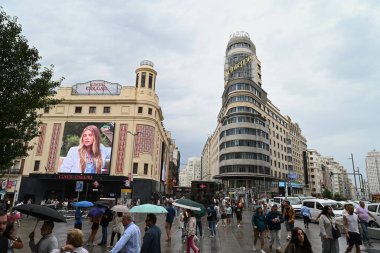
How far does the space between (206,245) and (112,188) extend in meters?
34.6

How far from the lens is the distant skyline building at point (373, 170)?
17962 centimetres

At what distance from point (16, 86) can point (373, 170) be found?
715 feet

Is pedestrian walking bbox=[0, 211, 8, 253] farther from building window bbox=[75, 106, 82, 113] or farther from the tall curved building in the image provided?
the tall curved building

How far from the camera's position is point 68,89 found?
4903 centimetres

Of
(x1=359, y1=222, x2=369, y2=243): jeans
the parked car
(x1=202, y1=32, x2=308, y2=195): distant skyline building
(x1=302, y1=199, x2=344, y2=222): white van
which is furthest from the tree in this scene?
(x1=202, y1=32, x2=308, y2=195): distant skyline building

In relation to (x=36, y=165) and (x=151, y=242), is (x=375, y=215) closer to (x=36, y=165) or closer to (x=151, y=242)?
(x=151, y=242)

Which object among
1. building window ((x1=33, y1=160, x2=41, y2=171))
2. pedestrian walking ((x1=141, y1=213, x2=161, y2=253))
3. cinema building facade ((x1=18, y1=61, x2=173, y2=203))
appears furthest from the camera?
building window ((x1=33, y1=160, x2=41, y2=171))

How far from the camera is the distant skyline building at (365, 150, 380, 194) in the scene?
180 metres

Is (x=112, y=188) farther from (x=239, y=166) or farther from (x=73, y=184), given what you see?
(x=239, y=166)

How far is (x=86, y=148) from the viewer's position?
146ft

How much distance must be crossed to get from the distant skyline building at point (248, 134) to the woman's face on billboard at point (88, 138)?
30777mm

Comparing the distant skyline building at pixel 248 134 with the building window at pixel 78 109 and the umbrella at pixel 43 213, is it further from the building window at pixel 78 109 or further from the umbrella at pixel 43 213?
the umbrella at pixel 43 213

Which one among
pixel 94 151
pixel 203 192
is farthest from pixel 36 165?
pixel 203 192

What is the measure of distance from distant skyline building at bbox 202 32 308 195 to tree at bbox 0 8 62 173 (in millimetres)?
51175
